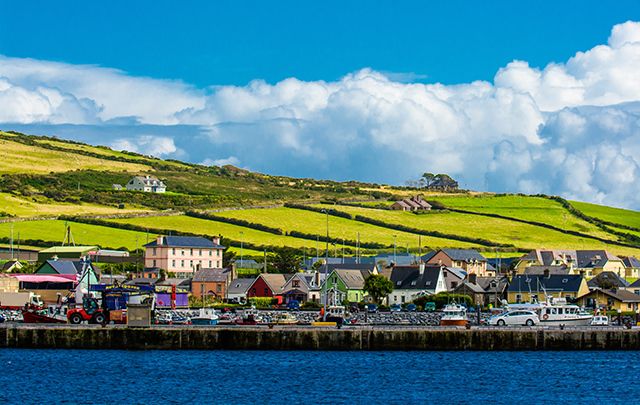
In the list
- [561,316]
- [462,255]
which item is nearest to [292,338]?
[561,316]

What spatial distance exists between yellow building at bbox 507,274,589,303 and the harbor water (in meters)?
61.0

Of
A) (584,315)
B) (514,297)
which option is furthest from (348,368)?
(514,297)

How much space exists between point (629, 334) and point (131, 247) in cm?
11249

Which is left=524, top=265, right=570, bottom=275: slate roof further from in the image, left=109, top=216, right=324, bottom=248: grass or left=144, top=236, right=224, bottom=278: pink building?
left=144, top=236, right=224, bottom=278: pink building

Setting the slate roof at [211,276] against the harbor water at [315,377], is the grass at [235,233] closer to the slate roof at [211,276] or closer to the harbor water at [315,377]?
the slate roof at [211,276]

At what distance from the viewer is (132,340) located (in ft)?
256

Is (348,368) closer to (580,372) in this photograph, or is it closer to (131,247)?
(580,372)

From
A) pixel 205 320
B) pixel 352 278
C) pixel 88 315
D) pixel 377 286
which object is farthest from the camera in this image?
pixel 352 278

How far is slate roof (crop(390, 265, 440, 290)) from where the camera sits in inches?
5792

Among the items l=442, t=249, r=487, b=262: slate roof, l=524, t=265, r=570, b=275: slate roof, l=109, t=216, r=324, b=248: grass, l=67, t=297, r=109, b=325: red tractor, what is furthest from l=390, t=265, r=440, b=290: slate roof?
l=67, t=297, r=109, b=325: red tractor

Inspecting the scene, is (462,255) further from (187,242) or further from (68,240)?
(68,240)

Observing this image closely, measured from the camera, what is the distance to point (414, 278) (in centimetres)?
14838

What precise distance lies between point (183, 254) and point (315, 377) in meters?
106

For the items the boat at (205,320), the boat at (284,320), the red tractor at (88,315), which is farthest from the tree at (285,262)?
the red tractor at (88,315)
